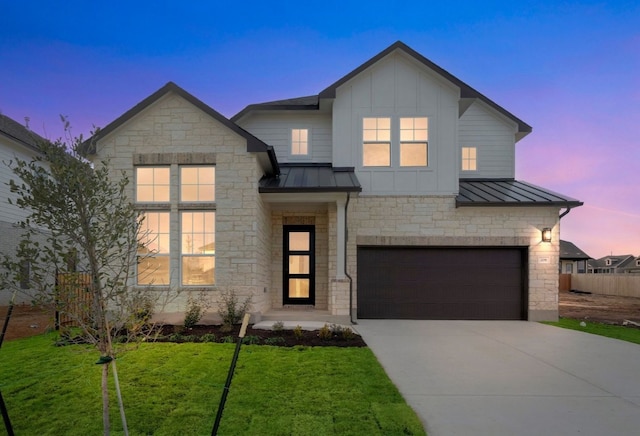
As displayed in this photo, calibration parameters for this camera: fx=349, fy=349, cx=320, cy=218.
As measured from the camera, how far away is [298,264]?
11.3m

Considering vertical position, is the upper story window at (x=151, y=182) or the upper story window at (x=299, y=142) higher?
the upper story window at (x=299, y=142)

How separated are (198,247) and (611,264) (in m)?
67.1

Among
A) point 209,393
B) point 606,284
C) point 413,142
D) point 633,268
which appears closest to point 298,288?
point 413,142

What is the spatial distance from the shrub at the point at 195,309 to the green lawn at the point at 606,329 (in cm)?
951

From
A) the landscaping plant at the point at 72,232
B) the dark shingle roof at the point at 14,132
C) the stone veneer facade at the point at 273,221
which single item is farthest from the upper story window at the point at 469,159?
the dark shingle roof at the point at 14,132

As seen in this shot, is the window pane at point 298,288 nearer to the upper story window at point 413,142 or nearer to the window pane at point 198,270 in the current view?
the window pane at point 198,270

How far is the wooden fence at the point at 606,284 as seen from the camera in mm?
22281

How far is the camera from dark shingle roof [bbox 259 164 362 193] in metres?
9.11

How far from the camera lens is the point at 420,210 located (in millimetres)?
10289

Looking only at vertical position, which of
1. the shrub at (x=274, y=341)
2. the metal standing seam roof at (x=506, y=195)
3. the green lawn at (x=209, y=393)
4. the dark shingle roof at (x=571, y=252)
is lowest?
the dark shingle roof at (x=571, y=252)

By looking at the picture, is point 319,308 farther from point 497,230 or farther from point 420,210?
point 497,230

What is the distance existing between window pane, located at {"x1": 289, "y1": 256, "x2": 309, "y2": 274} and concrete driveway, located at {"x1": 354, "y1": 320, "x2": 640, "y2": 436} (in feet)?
11.2

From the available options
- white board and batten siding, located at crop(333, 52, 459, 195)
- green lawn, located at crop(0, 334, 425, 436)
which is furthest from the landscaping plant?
white board and batten siding, located at crop(333, 52, 459, 195)

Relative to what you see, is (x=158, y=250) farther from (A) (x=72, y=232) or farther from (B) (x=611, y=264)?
(B) (x=611, y=264)
